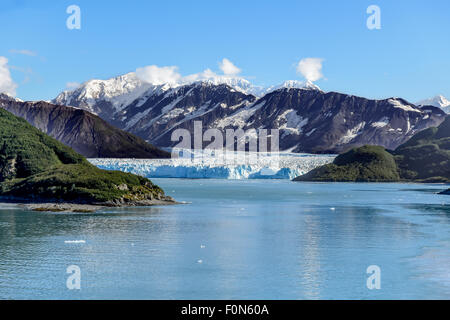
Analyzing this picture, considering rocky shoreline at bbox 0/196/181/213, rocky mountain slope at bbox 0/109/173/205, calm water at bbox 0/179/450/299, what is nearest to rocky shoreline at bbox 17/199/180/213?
rocky shoreline at bbox 0/196/181/213

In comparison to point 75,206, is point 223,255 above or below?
below

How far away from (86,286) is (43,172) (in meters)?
70.5

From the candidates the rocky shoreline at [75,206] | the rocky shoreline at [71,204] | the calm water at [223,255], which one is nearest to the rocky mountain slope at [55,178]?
the rocky shoreline at [71,204]

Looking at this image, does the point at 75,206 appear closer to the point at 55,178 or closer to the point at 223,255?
the point at 55,178

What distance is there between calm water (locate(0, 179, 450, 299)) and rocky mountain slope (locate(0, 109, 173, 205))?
13128mm

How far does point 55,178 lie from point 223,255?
55.3 meters

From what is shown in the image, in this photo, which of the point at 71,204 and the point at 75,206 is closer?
the point at 75,206

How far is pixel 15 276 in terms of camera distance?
3959 cm

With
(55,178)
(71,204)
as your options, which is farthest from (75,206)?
(55,178)

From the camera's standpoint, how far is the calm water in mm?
36500

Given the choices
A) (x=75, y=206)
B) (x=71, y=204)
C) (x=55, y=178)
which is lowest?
(x=75, y=206)

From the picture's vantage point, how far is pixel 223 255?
48.9 metres

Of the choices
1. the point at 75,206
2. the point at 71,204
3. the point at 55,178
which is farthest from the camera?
the point at 55,178
